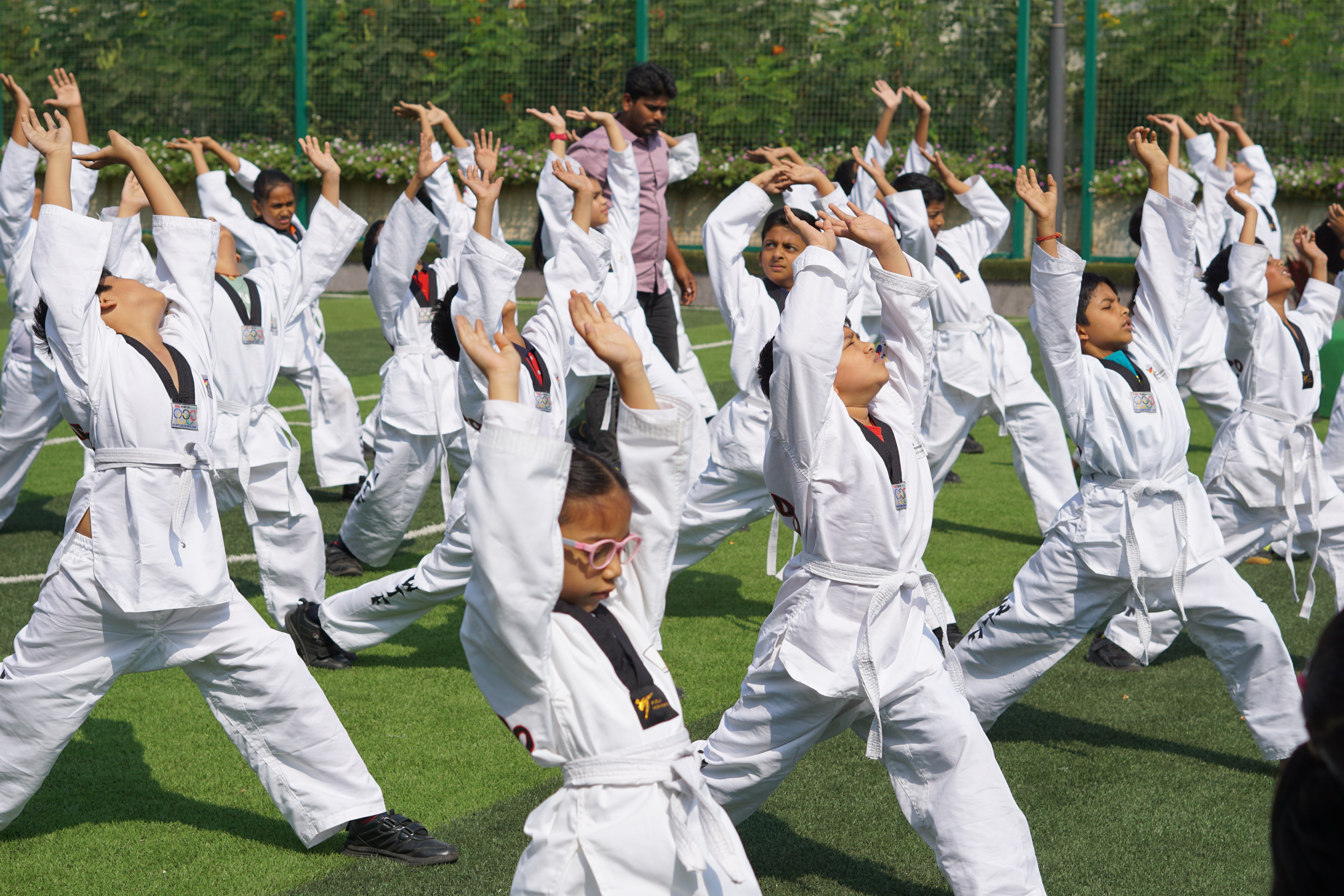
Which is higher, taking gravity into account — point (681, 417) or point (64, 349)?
point (681, 417)

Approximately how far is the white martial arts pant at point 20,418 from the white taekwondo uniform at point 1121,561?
546 cm

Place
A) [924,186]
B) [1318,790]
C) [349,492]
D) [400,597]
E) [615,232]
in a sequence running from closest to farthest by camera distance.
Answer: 1. [1318,790]
2. [400,597]
3. [615,232]
4. [924,186]
5. [349,492]

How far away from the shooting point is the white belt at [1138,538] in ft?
13.7

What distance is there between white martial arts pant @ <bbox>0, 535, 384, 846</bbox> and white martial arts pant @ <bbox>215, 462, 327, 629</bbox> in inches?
72.8

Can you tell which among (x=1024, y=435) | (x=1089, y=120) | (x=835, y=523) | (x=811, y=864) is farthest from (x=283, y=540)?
(x=1089, y=120)

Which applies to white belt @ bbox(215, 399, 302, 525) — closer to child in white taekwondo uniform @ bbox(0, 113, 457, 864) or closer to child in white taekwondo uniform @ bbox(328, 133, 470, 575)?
child in white taekwondo uniform @ bbox(328, 133, 470, 575)

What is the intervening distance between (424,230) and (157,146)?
1617cm

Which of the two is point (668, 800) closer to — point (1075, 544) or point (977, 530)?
point (1075, 544)

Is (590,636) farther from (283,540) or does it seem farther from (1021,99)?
(1021,99)

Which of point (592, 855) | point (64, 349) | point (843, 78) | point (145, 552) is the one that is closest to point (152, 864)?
point (145, 552)

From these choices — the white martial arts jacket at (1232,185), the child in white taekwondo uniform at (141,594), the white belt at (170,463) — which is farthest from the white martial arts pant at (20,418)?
the white martial arts jacket at (1232,185)

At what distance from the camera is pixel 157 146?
20672 millimetres

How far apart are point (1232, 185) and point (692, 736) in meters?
6.08

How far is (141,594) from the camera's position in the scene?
11.7 feet
